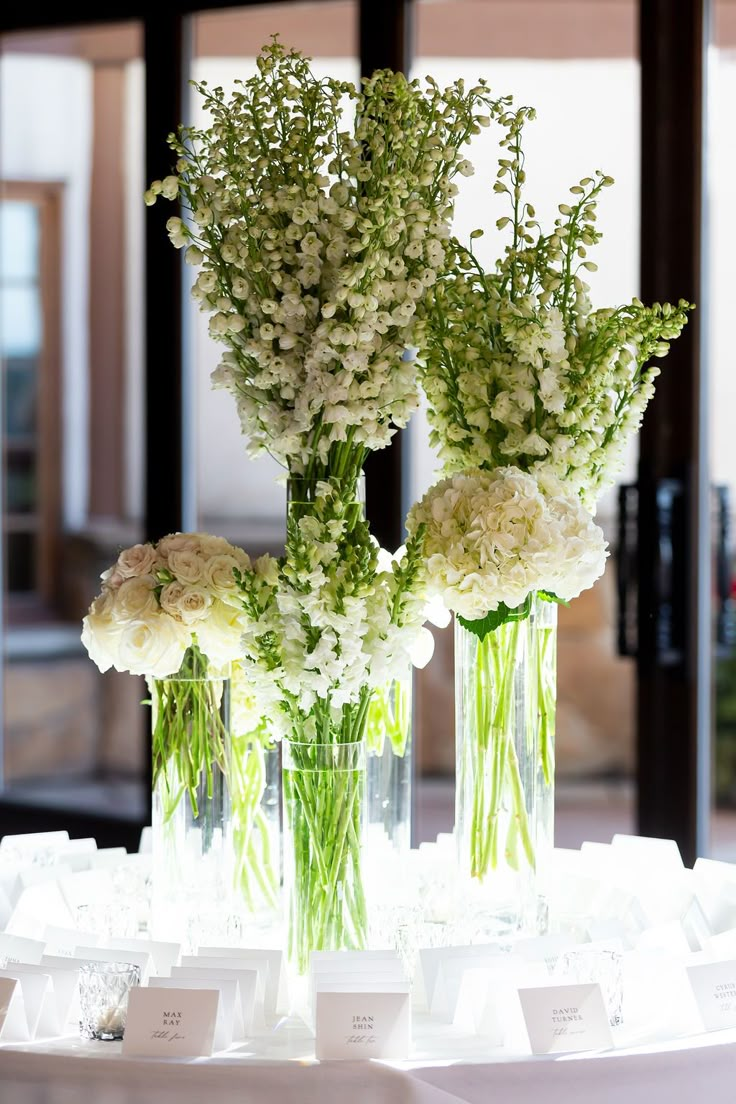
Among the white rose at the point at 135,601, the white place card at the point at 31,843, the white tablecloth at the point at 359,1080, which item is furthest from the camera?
the white place card at the point at 31,843

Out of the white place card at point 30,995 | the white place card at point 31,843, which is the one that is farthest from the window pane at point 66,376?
the white place card at point 30,995

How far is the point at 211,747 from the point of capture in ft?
5.93

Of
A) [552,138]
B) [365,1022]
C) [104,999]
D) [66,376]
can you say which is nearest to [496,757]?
[365,1022]

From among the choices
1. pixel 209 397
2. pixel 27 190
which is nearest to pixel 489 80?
pixel 209 397

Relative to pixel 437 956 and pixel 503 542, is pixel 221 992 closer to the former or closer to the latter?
pixel 437 956

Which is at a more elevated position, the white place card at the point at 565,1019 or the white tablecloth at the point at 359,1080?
the white place card at the point at 565,1019

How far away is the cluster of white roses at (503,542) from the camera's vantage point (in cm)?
161

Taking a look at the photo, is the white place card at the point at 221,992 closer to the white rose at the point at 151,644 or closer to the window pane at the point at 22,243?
the white rose at the point at 151,644

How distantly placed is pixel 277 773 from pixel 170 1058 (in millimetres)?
494

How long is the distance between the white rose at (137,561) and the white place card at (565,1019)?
24.7 inches

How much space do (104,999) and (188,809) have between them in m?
0.33

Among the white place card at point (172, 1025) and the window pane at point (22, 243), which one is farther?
the window pane at point (22, 243)

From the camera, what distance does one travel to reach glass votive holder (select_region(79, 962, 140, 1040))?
4.90 ft

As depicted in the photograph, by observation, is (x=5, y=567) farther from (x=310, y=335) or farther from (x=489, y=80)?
(x=310, y=335)
